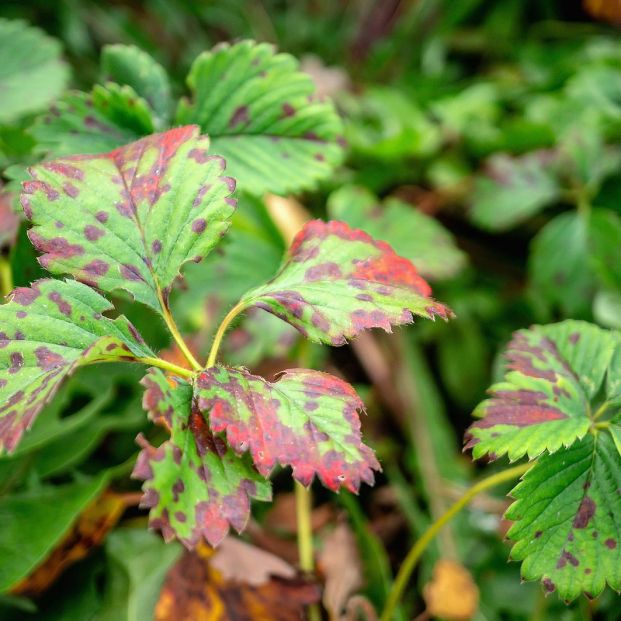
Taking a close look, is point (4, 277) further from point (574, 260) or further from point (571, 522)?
point (574, 260)

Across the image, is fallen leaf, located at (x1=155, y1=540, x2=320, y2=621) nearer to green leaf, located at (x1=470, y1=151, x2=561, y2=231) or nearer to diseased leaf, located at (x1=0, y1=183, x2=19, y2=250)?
diseased leaf, located at (x1=0, y1=183, x2=19, y2=250)

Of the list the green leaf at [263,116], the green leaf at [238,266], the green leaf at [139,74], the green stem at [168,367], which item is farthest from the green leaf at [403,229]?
the green stem at [168,367]

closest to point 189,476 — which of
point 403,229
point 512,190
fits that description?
point 403,229

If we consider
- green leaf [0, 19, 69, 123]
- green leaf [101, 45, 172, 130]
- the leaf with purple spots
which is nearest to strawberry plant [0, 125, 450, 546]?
the leaf with purple spots

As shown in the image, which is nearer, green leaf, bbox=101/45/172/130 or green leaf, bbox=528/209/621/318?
green leaf, bbox=101/45/172/130

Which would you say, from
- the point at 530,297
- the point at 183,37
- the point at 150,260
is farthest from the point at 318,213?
the point at 150,260

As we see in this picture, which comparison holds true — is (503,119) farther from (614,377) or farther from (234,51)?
(614,377)
